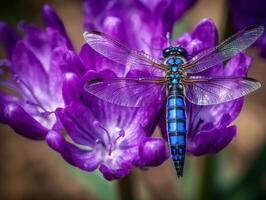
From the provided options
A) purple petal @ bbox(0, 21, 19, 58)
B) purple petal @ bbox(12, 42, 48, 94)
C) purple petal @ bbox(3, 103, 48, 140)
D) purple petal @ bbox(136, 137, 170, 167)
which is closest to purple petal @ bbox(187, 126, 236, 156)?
purple petal @ bbox(136, 137, 170, 167)

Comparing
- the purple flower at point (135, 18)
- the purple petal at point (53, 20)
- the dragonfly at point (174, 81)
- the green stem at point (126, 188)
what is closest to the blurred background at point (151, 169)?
the green stem at point (126, 188)

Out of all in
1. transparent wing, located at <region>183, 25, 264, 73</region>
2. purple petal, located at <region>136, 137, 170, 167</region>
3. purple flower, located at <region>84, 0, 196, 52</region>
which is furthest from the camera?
purple flower, located at <region>84, 0, 196, 52</region>

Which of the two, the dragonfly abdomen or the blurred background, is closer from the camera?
the dragonfly abdomen

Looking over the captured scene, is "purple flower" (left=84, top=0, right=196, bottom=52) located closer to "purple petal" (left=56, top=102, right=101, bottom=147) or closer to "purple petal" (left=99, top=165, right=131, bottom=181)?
"purple petal" (left=56, top=102, right=101, bottom=147)

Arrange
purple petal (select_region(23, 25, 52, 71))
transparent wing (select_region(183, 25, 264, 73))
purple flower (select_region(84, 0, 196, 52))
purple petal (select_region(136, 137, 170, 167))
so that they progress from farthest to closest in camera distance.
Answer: purple petal (select_region(23, 25, 52, 71)) → purple flower (select_region(84, 0, 196, 52)) → transparent wing (select_region(183, 25, 264, 73)) → purple petal (select_region(136, 137, 170, 167))

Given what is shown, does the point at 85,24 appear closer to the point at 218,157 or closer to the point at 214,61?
the point at 214,61

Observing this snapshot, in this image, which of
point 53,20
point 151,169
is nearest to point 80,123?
point 53,20

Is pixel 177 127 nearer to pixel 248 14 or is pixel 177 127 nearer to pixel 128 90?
pixel 128 90
